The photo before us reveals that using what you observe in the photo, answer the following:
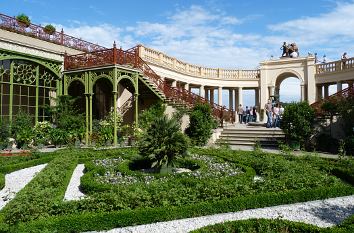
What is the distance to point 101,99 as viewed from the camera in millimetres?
20922

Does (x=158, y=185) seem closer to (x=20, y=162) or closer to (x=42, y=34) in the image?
(x=20, y=162)

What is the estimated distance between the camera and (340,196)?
24.8 feet

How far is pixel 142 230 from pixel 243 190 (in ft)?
7.97

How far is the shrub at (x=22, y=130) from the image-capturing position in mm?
15008

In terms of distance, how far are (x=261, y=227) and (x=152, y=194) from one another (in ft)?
7.57

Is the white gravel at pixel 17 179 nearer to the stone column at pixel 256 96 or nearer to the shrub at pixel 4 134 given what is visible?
the shrub at pixel 4 134

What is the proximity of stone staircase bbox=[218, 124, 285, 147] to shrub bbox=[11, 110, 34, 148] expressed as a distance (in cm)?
921

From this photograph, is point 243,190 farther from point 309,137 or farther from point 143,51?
point 143,51

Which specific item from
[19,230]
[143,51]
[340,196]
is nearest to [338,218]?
[340,196]

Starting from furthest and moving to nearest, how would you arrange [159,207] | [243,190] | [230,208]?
[243,190] → [230,208] → [159,207]

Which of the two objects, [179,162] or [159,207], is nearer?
[159,207]

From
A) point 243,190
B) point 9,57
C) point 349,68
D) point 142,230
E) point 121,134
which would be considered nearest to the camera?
point 142,230

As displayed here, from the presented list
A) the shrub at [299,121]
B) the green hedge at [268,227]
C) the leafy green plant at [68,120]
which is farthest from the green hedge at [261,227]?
the leafy green plant at [68,120]

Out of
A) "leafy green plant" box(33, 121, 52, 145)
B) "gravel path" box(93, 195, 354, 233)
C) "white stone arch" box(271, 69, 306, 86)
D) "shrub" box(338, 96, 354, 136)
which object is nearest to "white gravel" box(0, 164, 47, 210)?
"gravel path" box(93, 195, 354, 233)
